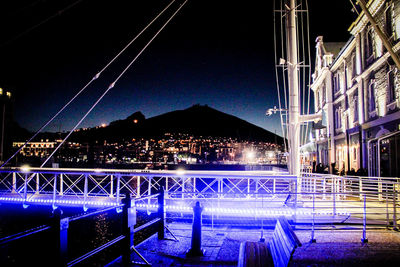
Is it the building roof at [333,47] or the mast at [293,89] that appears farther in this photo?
the building roof at [333,47]

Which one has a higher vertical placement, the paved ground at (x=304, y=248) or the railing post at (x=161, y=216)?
the railing post at (x=161, y=216)

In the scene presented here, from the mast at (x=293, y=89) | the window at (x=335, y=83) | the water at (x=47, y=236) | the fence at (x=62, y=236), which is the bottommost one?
the water at (x=47, y=236)

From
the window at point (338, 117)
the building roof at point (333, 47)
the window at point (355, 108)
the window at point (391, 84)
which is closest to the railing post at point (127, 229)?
the window at point (391, 84)

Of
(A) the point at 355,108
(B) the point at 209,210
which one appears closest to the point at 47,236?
(B) the point at 209,210

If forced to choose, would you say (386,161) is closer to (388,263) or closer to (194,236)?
(388,263)

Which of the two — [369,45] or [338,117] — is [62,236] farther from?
[338,117]

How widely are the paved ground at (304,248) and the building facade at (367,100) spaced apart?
39.9 ft

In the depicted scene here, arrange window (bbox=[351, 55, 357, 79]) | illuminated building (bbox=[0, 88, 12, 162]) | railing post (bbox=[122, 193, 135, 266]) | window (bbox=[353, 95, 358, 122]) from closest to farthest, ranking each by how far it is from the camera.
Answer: railing post (bbox=[122, 193, 135, 266]), window (bbox=[353, 95, 358, 122]), window (bbox=[351, 55, 357, 79]), illuminated building (bbox=[0, 88, 12, 162])

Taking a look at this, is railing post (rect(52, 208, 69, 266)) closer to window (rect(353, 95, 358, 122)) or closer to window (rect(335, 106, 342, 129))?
window (rect(353, 95, 358, 122))

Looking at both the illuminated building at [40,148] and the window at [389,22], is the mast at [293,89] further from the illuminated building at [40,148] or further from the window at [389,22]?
the illuminated building at [40,148]

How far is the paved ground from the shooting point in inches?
239

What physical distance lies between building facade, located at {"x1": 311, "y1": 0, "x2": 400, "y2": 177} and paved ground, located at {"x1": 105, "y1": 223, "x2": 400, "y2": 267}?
479 inches

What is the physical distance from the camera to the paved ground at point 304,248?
6.06 metres

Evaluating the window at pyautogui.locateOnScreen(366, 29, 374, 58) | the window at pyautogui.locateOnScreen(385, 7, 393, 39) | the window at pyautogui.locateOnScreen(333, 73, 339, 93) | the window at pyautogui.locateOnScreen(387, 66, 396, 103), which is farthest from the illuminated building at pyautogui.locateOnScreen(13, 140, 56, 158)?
the window at pyautogui.locateOnScreen(385, 7, 393, 39)
